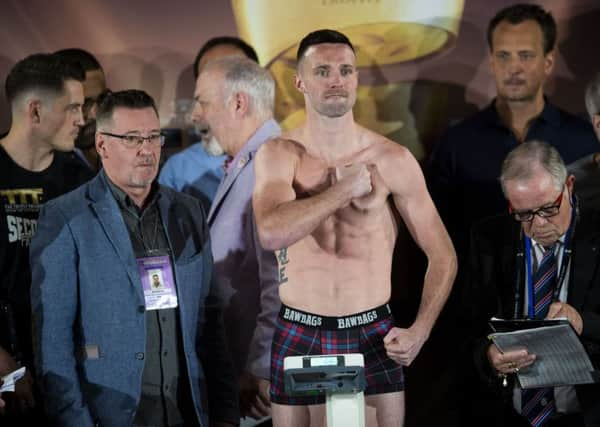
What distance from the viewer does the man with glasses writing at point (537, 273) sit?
10.7ft

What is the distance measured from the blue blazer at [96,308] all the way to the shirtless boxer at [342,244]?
14.5 inches

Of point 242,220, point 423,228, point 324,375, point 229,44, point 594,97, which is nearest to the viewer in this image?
point 324,375

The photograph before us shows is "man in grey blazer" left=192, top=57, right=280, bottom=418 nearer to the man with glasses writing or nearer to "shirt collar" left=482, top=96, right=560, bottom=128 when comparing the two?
the man with glasses writing

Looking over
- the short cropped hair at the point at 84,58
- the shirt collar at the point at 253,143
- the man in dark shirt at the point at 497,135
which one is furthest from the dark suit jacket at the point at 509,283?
the short cropped hair at the point at 84,58

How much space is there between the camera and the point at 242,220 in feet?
12.4

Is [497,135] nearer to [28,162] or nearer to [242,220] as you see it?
[242,220]

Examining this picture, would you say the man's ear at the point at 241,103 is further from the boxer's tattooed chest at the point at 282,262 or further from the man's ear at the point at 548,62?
the man's ear at the point at 548,62

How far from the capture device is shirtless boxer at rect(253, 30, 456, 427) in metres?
3.25

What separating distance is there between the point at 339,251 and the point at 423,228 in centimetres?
38

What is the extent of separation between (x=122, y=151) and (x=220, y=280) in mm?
916

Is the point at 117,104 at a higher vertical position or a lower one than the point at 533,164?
higher

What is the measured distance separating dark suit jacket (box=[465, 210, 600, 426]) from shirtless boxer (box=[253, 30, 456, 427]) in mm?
230

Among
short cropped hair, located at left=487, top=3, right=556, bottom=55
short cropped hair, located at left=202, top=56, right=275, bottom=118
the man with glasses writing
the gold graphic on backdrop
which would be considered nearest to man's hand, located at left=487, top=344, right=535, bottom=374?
the man with glasses writing

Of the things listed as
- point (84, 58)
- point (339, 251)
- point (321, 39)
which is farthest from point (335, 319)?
point (84, 58)
